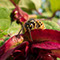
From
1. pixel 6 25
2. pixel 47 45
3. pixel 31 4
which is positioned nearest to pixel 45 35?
pixel 47 45

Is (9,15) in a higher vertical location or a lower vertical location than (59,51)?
higher

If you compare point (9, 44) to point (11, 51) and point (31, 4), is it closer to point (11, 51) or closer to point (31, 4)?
point (11, 51)

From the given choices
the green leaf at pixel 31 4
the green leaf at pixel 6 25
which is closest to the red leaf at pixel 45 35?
the green leaf at pixel 6 25

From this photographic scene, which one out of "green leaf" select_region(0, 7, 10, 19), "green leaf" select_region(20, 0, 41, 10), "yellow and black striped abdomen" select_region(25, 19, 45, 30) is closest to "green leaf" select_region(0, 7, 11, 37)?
"green leaf" select_region(0, 7, 10, 19)

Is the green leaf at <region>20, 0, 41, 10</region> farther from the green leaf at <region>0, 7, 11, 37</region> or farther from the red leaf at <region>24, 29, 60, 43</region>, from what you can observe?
the red leaf at <region>24, 29, 60, 43</region>

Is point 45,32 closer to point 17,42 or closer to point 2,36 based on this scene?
point 17,42

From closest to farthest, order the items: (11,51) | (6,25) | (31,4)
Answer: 1. (11,51)
2. (6,25)
3. (31,4)

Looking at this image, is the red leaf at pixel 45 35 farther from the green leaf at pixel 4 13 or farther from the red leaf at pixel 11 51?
the green leaf at pixel 4 13

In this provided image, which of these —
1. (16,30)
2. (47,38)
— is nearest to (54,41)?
(47,38)
